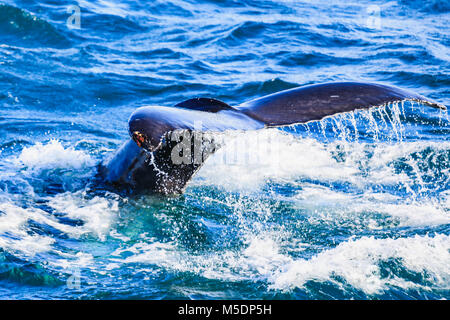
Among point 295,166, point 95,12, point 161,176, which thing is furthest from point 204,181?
point 95,12

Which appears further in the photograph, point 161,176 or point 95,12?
point 95,12

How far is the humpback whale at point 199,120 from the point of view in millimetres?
3598

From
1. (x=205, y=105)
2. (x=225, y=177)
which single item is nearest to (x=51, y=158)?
(x=225, y=177)

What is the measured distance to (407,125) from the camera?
9.35 m

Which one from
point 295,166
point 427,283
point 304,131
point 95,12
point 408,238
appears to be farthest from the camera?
point 95,12

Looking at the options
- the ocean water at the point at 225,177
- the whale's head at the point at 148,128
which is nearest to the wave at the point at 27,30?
the ocean water at the point at 225,177

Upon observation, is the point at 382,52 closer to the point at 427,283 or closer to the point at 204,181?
the point at 204,181

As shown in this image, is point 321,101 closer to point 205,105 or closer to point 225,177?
point 205,105

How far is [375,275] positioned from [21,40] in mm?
10943

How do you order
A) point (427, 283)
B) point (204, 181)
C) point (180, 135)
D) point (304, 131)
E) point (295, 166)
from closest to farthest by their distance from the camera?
point (427, 283) → point (180, 135) → point (204, 181) → point (295, 166) → point (304, 131)

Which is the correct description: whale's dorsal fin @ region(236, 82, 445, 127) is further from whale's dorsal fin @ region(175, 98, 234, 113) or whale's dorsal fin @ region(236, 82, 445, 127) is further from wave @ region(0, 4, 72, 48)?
wave @ region(0, 4, 72, 48)

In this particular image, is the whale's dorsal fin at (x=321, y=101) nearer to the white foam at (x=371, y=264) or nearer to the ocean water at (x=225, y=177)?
the ocean water at (x=225, y=177)

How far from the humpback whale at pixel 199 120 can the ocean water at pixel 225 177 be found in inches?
7.8

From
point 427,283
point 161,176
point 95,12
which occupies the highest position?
point 95,12
